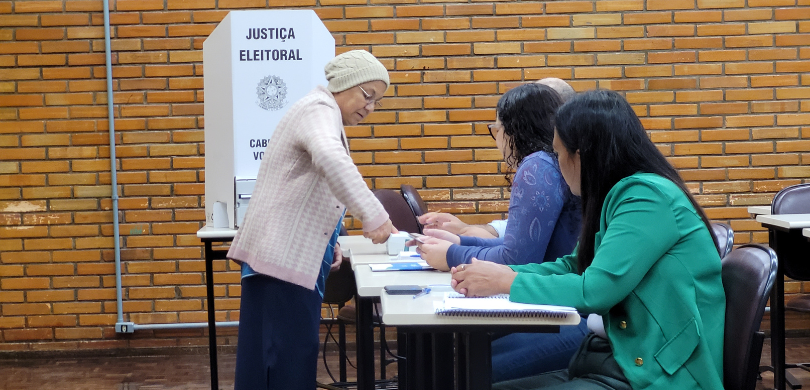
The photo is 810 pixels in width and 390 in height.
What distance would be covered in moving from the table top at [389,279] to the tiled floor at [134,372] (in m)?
1.92

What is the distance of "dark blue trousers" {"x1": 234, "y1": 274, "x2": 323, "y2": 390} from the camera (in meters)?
2.32

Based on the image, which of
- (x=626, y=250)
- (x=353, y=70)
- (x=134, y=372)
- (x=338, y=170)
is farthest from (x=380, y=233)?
(x=134, y=372)

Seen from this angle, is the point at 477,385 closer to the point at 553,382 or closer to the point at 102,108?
the point at 553,382

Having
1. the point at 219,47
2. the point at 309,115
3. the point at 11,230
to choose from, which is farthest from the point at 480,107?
the point at 11,230

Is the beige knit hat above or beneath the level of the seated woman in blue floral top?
above

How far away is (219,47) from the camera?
3.31 metres

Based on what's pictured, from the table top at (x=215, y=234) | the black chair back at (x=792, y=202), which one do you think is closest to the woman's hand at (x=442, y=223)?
the table top at (x=215, y=234)

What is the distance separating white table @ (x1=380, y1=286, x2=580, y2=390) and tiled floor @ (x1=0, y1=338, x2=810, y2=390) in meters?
2.34

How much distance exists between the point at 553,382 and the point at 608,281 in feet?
1.21

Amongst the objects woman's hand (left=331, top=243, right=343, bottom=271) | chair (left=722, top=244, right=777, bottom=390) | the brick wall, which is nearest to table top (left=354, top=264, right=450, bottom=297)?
woman's hand (left=331, top=243, right=343, bottom=271)

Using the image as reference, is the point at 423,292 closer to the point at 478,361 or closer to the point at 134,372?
the point at 478,361

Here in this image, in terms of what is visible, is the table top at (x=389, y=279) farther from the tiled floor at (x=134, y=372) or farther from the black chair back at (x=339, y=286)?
the tiled floor at (x=134, y=372)

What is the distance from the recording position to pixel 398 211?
11.7 feet

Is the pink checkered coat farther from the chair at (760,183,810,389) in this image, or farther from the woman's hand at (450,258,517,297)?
the chair at (760,183,810,389)
